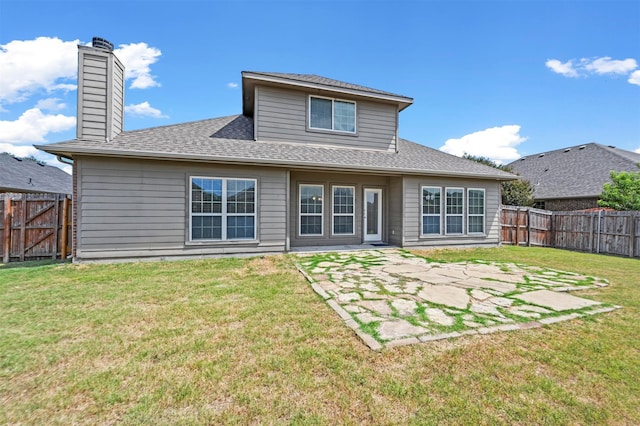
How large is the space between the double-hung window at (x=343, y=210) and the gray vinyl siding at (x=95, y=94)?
6773 mm

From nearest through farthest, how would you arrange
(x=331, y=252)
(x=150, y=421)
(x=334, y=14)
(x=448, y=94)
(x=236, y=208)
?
(x=150, y=421)
(x=236, y=208)
(x=331, y=252)
(x=334, y=14)
(x=448, y=94)

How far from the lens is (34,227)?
284 inches

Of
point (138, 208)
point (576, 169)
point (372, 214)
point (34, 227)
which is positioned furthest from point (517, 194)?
point (34, 227)

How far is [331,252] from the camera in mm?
8336

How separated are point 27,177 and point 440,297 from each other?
2392 cm

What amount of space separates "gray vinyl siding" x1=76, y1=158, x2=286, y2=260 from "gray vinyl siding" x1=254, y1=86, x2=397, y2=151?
199 centimetres

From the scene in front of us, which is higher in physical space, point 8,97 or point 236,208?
point 8,97

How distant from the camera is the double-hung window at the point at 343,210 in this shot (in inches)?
378

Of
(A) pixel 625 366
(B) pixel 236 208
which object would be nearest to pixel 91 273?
(B) pixel 236 208

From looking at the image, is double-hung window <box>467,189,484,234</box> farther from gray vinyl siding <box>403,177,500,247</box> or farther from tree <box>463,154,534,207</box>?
tree <box>463,154,534,207</box>

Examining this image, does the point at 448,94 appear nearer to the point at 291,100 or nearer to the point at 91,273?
the point at 291,100

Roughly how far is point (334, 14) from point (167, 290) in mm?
10660

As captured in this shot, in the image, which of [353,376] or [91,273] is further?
[91,273]

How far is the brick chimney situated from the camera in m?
6.85
